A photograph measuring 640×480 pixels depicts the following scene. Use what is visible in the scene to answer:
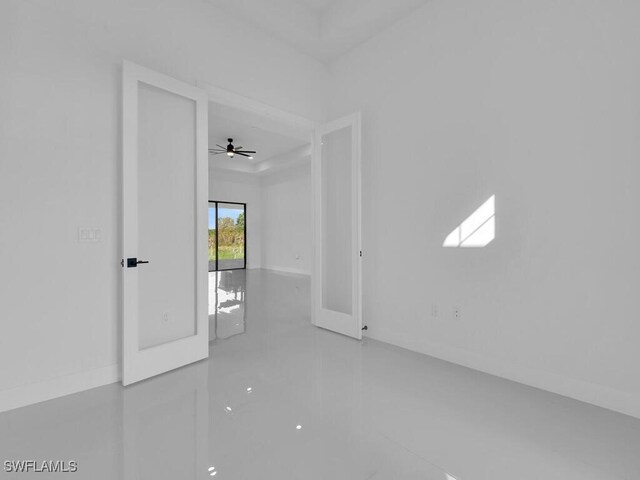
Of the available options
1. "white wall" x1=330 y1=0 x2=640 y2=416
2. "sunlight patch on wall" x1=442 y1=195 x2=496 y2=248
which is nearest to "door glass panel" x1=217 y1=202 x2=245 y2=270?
"white wall" x1=330 y1=0 x2=640 y2=416

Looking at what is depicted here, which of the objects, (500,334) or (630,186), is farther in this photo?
(500,334)

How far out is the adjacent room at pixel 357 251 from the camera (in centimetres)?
188

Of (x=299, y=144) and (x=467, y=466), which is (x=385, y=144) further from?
(x=299, y=144)

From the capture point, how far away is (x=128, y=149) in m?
2.55

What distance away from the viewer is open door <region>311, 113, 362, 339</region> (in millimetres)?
3672

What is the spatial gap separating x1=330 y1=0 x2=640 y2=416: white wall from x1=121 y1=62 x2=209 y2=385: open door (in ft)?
6.44

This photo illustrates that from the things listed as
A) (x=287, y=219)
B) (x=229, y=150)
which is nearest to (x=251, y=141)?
(x=229, y=150)

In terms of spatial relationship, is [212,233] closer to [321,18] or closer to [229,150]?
[229,150]

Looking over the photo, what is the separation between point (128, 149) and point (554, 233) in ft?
11.3

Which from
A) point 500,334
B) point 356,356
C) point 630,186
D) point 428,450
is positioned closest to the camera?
point 428,450

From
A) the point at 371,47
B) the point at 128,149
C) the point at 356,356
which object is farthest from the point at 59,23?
the point at 356,356

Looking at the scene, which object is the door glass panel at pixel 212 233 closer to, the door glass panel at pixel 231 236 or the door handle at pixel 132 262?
the door glass panel at pixel 231 236

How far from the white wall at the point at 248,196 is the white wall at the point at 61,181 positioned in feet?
24.3

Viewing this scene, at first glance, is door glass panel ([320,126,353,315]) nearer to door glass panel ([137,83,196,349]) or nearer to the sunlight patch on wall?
the sunlight patch on wall
